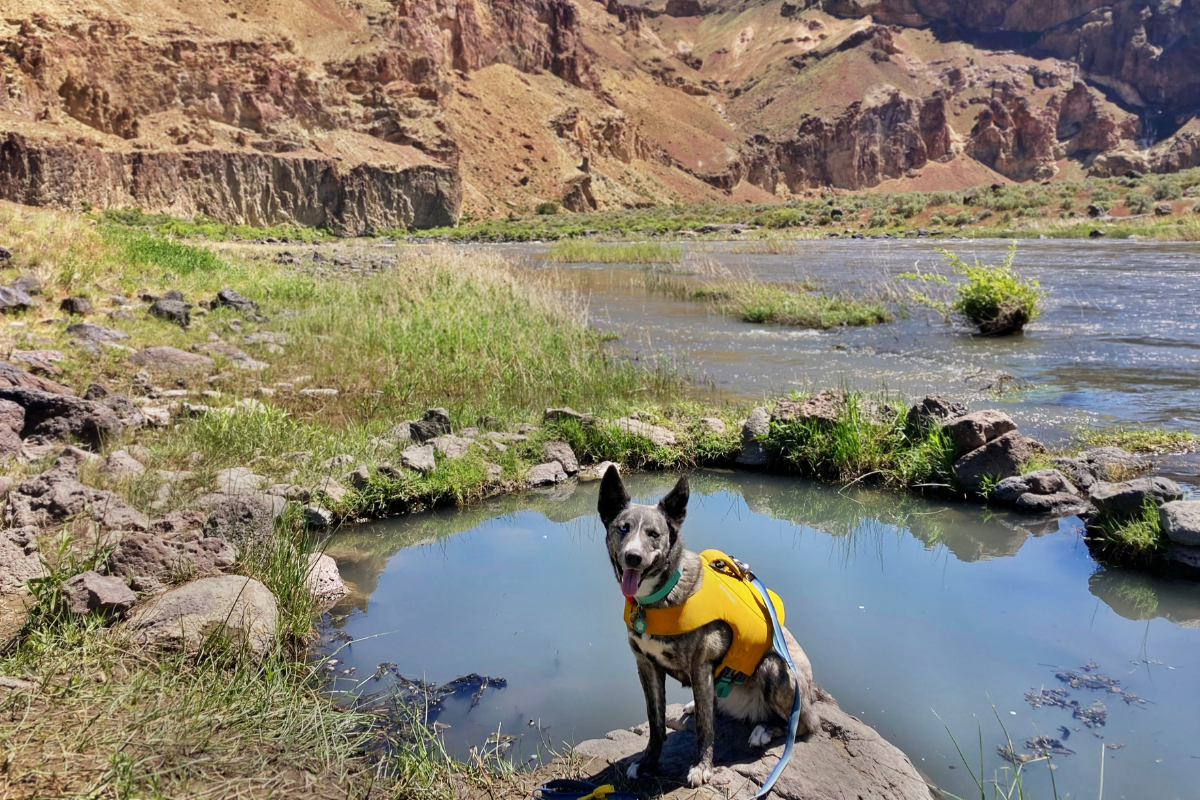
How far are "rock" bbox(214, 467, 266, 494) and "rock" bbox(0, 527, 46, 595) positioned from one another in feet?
4.41

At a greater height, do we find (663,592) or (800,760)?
(663,592)

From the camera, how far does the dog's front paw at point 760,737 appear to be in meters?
3.28

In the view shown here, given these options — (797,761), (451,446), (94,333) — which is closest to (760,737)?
(797,761)

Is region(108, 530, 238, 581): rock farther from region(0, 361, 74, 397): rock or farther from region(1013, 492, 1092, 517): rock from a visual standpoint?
region(1013, 492, 1092, 517): rock

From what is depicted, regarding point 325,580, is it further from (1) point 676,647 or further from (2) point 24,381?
(2) point 24,381

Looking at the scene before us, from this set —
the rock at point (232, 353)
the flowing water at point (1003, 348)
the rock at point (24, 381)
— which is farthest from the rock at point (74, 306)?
the flowing water at point (1003, 348)

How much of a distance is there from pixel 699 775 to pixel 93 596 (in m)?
2.90

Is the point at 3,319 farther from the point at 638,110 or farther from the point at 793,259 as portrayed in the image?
the point at 638,110

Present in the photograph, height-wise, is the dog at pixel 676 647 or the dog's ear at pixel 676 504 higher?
the dog's ear at pixel 676 504

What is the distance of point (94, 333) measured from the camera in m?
10.6

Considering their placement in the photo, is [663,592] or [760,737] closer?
[663,592]

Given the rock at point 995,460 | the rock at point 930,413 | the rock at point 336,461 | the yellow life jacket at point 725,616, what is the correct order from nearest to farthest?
1. the yellow life jacket at point 725,616
2. the rock at point 995,460
3. the rock at point 336,461
4. the rock at point 930,413

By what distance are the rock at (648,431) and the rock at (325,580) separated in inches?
135

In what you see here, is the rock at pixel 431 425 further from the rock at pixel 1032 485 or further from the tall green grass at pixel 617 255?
the tall green grass at pixel 617 255
